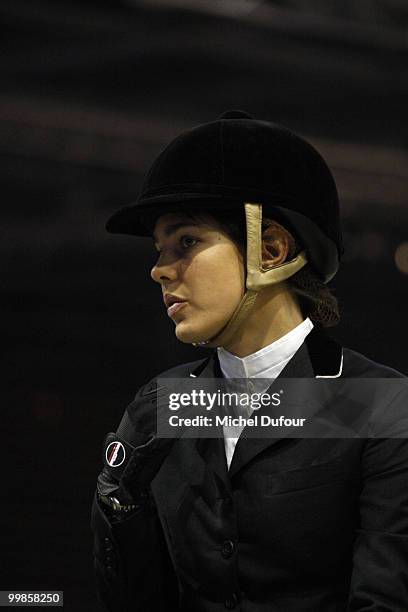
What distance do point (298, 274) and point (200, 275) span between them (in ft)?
0.86

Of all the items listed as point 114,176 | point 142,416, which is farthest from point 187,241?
point 114,176

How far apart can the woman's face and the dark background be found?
3.96 feet

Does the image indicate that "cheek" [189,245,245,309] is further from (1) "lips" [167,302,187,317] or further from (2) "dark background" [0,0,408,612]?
(2) "dark background" [0,0,408,612]

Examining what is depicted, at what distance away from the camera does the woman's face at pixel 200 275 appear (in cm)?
188

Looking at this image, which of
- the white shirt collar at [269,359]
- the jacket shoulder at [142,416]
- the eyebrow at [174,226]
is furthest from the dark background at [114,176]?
the eyebrow at [174,226]

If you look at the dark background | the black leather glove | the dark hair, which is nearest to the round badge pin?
the black leather glove

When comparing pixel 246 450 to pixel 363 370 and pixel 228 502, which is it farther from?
pixel 363 370

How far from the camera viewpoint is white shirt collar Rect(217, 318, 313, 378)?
→ 196 centimetres

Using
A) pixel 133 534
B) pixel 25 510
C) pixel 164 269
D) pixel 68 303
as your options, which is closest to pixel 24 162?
pixel 68 303

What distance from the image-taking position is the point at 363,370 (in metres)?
1.96

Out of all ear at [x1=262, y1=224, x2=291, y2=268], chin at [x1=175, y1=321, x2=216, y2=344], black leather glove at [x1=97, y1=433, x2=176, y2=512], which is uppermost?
ear at [x1=262, y1=224, x2=291, y2=268]

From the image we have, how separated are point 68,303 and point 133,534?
1.44m

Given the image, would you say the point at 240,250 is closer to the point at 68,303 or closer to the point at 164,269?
the point at 164,269

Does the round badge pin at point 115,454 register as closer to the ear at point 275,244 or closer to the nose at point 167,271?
the nose at point 167,271
